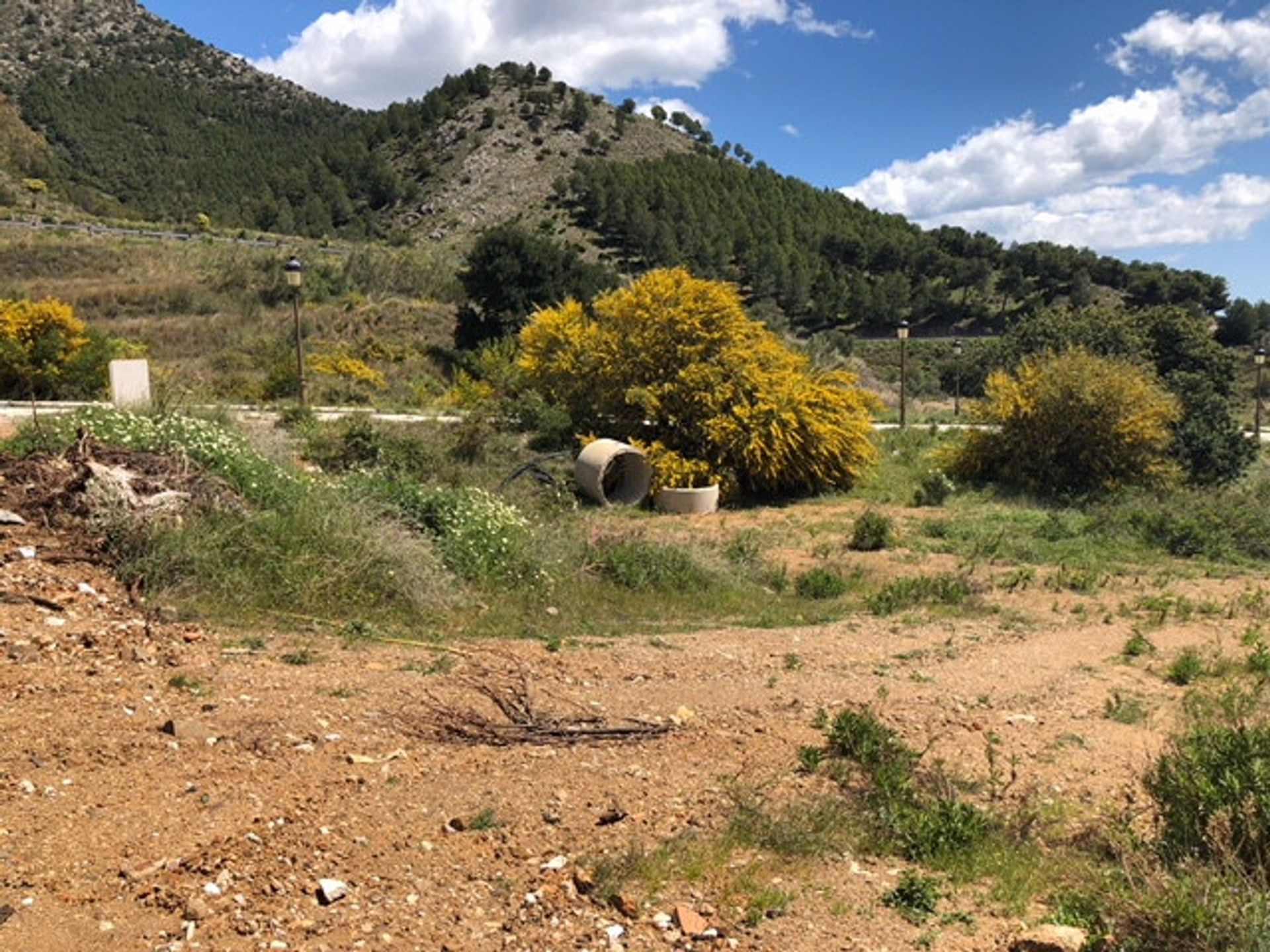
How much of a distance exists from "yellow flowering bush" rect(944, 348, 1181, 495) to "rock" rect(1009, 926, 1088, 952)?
57.0 ft

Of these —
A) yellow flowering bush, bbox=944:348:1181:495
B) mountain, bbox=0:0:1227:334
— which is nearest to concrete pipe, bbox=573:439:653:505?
yellow flowering bush, bbox=944:348:1181:495

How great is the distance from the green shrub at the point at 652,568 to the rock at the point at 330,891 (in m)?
6.43

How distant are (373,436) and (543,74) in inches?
3188

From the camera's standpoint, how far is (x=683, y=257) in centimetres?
5909

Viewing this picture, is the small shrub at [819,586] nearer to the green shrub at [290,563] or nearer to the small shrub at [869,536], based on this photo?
the small shrub at [869,536]

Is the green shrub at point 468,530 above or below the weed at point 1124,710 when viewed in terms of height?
above

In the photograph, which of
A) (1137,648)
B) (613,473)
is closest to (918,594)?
(1137,648)

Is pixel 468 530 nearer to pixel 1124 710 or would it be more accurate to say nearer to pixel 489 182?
pixel 1124 710

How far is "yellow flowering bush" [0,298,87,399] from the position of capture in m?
20.3

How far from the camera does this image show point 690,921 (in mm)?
3639

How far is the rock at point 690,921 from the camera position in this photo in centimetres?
360

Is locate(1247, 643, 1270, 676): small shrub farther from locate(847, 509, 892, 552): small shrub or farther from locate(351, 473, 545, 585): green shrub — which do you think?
locate(351, 473, 545, 585): green shrub

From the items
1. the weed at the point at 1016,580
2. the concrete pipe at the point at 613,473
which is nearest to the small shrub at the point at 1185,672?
the weed at the point at 1016,580

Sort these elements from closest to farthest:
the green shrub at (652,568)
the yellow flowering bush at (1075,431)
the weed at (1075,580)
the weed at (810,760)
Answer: the weed at (810,760) → the green shrub at (652,568) → the weed at (1075,580) → the yellow flowering bush at (1075,431)
